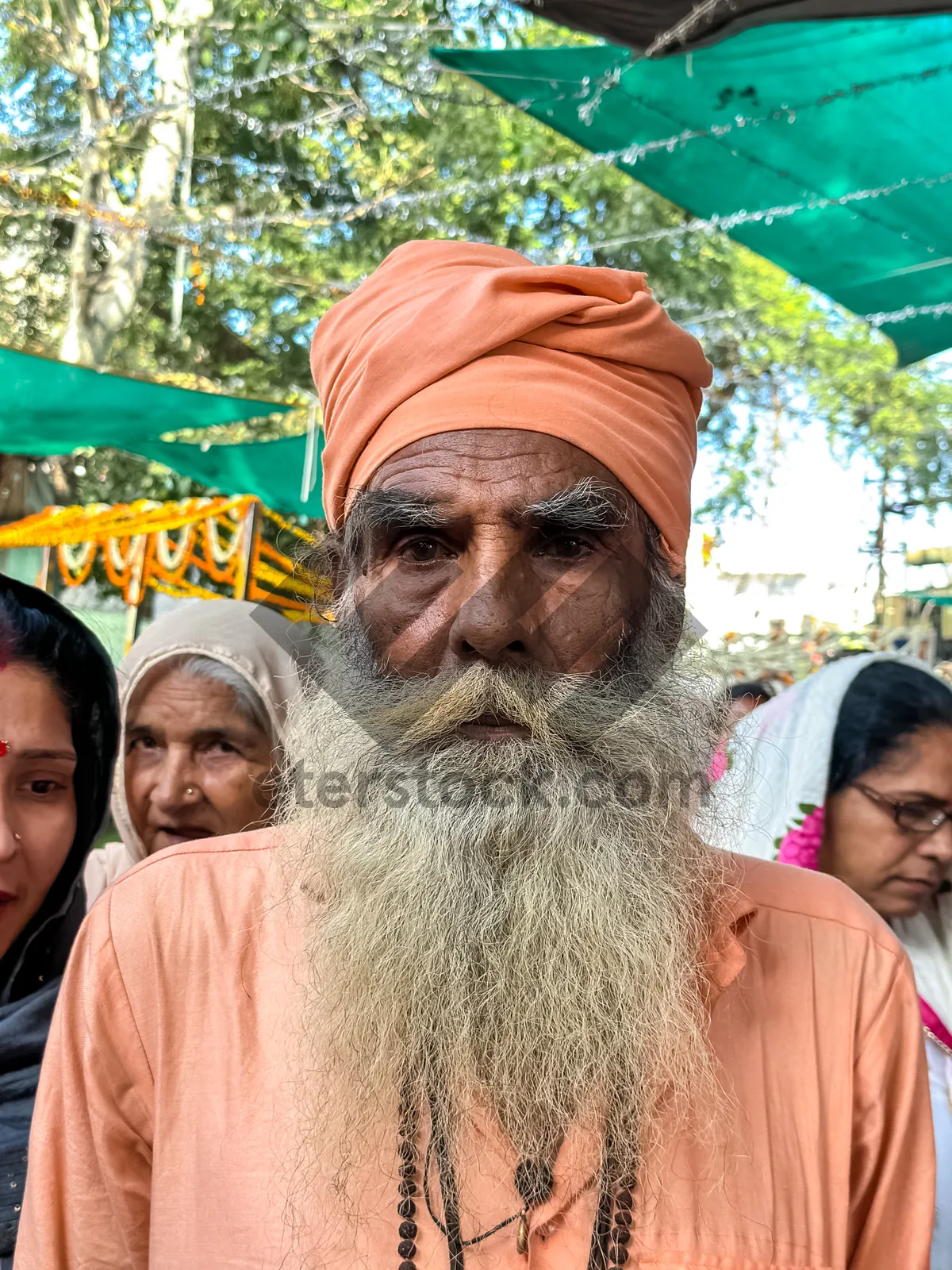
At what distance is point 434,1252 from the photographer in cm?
141

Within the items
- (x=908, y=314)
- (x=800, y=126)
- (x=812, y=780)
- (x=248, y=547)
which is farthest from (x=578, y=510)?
(x=248, y=547)

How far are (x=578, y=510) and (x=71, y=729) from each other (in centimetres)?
148

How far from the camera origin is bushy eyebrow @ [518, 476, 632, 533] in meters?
1.64

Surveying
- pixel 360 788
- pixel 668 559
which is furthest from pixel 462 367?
pixel 360 788

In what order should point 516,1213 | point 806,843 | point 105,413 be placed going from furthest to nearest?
point 105,413 < point 806,843 < point 516,1213

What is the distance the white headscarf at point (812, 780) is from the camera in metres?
3.13

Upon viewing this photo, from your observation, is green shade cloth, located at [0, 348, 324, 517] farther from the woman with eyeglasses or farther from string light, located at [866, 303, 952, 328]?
the woman with eyeglasses

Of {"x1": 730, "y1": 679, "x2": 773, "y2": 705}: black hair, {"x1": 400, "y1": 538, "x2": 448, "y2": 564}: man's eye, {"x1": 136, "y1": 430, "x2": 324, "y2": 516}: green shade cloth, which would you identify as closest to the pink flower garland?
{"x1": 730, "y1": 679, "x2": 773, "y2": 705}: black hair

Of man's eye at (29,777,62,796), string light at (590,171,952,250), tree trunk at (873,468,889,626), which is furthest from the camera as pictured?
tree trunk at (873,468,889,626)

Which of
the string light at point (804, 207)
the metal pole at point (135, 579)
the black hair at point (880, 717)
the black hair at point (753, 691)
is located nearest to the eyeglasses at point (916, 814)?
the black hair at point (880, 717)

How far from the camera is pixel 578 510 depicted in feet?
5.39

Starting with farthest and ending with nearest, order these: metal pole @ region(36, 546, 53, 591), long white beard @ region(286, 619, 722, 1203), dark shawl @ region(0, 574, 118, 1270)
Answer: metal pole @ region(36, 546, 53, 591)
dark shawl @ region(0, 574, 118, 1270)
long white beard @ region(286, 619, 722, 1203)

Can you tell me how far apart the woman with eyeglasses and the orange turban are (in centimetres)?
158

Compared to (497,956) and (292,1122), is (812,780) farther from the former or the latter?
(292,1122)
